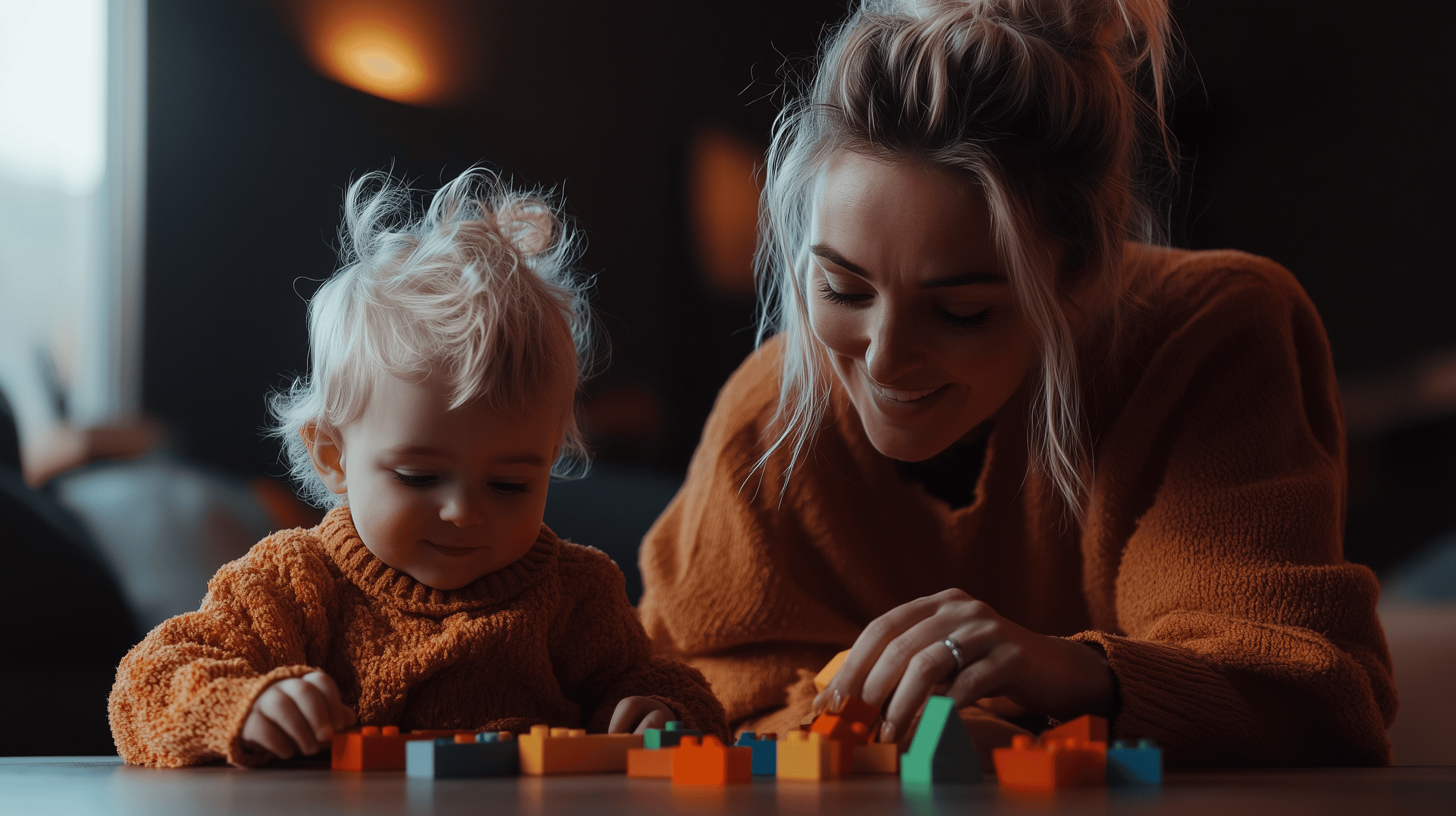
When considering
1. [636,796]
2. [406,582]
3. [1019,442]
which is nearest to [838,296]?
[1019,442]

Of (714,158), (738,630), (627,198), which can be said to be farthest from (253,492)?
(738,630)

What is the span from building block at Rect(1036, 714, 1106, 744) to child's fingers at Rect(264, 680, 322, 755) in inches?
17.6

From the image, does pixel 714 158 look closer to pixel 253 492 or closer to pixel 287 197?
pixel 287 197

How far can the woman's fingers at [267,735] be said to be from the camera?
69 cm

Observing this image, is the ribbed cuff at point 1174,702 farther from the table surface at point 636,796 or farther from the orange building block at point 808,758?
the orange building block at point 808,758

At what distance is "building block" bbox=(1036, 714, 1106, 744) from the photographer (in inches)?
27.8

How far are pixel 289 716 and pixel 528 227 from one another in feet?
1.59

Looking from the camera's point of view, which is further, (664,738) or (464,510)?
(464,510)

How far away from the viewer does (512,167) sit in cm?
222

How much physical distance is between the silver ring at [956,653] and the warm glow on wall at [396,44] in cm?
177

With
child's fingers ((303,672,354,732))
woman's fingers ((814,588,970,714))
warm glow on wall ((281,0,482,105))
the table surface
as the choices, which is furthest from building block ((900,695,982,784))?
warm glow on wall ((281,0,482,105))

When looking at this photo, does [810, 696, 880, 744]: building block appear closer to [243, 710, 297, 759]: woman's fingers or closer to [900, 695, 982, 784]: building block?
[900, 695, 982, 784]: building block

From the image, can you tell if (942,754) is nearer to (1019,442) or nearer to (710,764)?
(710,764)

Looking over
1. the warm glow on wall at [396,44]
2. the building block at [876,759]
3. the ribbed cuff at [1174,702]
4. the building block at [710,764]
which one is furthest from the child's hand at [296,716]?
the warm glow on wall at [396,44]
